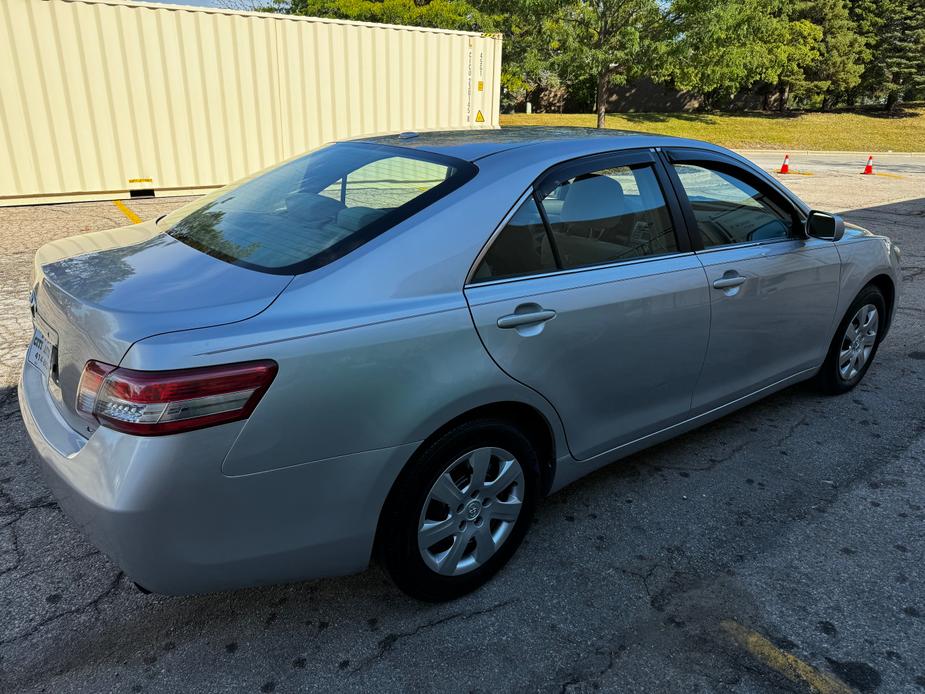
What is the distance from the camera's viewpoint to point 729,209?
337cm

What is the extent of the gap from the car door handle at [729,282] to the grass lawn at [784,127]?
25.8m

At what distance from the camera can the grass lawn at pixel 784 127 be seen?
29.8m

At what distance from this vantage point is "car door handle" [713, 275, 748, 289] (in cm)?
306

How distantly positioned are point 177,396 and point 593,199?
177 centimetres

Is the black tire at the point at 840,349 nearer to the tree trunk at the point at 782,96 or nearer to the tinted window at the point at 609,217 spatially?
the tinted window at the point at 609,217

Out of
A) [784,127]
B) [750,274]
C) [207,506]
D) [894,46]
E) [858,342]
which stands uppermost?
[894,46]

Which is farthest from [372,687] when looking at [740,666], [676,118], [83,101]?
[676,118]

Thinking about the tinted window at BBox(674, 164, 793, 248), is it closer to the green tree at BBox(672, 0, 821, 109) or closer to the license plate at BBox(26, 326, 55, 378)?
the license plate at BBox(26, 326, 55, 378)

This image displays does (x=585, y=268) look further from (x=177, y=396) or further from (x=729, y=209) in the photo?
(x=177, y=396)

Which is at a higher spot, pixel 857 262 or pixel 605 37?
pixel 605 37

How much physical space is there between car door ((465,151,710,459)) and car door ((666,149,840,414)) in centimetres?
13

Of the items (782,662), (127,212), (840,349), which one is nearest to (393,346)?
(782,662)

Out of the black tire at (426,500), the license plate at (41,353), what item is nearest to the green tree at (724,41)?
the black tire at (426,500)

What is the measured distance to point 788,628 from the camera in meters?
2.40
